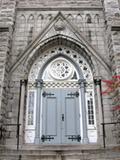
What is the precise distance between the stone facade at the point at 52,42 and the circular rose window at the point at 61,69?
0.76m

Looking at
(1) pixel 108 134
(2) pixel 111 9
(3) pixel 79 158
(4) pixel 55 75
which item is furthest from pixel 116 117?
(2) pixel 111 9

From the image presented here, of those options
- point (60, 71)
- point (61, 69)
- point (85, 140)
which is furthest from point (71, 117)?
point (61, 69)

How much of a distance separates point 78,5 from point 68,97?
182 inches

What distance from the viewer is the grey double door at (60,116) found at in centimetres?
928

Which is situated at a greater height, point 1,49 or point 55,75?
point 1,49

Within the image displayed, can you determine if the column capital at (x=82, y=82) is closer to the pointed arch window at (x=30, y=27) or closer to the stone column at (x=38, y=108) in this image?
the stone column at (x=38, y=108)

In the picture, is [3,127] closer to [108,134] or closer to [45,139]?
[45,139]

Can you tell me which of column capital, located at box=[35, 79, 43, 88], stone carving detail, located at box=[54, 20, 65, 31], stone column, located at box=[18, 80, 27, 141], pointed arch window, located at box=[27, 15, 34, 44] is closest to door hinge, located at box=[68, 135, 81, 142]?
stone column, located at box=[18, 80, 27, 141]

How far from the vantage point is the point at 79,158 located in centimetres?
748

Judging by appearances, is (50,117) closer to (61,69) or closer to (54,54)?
(61,69)

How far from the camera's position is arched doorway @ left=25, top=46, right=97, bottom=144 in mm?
9320

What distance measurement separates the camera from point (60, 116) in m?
9.62

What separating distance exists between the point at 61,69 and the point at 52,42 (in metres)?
1.32

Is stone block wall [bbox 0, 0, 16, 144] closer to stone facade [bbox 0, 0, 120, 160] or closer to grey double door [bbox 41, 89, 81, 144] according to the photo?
stone facade [bbox 0, 0, 120, 160]
